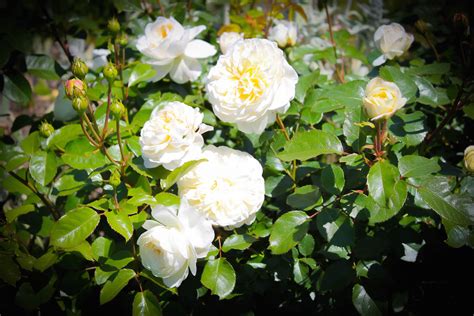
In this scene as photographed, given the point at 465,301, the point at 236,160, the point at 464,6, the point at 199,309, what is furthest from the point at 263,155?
the point at 464,6

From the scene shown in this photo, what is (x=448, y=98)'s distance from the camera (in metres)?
0.92

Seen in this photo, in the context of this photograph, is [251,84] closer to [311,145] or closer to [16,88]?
[311,145]

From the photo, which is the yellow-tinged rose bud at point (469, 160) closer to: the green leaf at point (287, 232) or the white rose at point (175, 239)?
the green leaf at point (287, 232)

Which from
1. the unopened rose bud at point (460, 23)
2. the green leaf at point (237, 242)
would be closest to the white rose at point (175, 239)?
the green leaf at point (237, 242)

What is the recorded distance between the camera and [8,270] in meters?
0.78

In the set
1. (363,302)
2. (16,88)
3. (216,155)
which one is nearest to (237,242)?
(216,155)

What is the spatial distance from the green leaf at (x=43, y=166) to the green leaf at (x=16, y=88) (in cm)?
35

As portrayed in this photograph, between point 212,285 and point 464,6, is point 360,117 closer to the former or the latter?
point 212,285

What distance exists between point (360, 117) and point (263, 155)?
257 millimetres

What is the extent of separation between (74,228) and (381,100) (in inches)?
24.4

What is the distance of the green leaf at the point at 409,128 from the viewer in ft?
2.66

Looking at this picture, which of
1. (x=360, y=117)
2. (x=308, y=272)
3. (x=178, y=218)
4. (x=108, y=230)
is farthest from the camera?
(x=108, y=230)

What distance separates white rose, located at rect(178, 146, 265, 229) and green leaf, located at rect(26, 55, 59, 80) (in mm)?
702

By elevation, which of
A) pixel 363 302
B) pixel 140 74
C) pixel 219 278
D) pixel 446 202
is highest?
pixel 140 74
